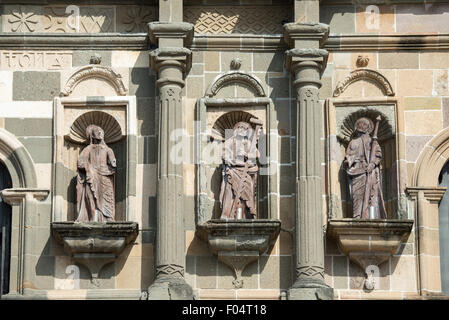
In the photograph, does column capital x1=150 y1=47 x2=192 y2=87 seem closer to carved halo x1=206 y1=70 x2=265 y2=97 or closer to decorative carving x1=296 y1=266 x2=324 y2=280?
carved halo x1=206 y1=70 x2=265 y2=97

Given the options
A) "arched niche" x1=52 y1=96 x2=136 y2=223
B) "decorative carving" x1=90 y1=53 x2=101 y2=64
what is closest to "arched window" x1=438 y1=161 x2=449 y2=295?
"arched niche" x1=52 y1=96 x2=136 y2=223

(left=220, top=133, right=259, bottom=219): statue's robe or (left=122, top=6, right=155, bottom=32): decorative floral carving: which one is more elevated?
(left=122, top=6, right=155, bottom=32): decorative floral carving

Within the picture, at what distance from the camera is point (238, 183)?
30.1 metres

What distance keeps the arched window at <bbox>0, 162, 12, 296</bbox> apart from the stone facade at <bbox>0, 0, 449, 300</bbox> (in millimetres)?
154

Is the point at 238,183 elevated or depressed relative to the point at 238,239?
elevated

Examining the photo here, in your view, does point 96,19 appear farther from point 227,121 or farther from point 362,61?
point 362,61

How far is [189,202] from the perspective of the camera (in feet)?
99.1

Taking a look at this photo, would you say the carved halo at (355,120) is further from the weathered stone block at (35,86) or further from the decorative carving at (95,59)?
the weathered stone block at (35,86)

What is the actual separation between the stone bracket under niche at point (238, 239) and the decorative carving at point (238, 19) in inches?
122

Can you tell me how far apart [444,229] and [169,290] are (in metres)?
4.15

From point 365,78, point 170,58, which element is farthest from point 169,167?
point 365,78

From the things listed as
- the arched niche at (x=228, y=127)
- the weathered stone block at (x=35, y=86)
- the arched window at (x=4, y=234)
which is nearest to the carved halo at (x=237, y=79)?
the arched niche at (x=228, y=127)

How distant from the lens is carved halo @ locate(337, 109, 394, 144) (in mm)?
30578

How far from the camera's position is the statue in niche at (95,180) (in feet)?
98.7
